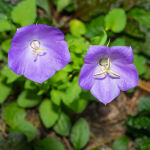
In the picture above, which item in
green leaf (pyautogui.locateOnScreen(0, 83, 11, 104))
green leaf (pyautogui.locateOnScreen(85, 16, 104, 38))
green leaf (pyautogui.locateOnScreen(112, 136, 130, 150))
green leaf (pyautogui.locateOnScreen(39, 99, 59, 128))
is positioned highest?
green leaf (pyautogui.locateOnScreen(85, 16, 104, 38))

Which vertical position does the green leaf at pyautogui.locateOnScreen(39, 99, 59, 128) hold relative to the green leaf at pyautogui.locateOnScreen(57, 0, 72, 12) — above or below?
below

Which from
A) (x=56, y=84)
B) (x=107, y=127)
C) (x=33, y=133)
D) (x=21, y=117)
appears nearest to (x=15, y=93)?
(x=21, y=117)

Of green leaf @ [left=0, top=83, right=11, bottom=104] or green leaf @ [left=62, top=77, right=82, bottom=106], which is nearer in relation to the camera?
green leaf @ [left=62, top=77, right=82, bottom=106]

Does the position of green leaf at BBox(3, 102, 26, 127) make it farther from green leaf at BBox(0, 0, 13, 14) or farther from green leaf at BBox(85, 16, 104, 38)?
green leaf at BBox(85, 16, 104, 38)

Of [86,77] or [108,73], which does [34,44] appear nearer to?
[86,77]

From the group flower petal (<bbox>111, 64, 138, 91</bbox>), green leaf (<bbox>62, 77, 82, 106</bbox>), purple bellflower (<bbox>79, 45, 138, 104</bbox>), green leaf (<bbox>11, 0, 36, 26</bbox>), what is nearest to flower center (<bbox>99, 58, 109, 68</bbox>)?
purple bellflower (<bbox>79, 45, 138, 104</bbox>)

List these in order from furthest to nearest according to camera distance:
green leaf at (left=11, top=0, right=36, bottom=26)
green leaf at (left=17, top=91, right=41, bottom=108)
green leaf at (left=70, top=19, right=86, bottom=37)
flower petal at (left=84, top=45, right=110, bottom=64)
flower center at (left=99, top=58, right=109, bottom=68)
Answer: green leaf at (left=70, top=19, right=86, bottom=37) → green leaf at (left=17, top=91, right=41, bottom=108) → green leaf at (left=11, top=0, right=36, bottom=26) → flower center at (left=99, top=58, right=109, bottom=68) → flower petal at (left=84, top=45, right=110, bottom=64)
